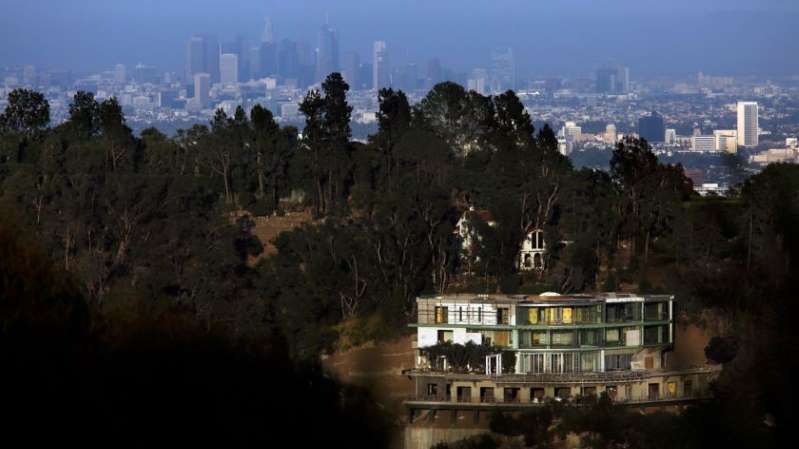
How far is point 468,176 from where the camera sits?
31.0 meters

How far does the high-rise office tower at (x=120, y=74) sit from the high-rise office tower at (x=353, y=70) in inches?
287

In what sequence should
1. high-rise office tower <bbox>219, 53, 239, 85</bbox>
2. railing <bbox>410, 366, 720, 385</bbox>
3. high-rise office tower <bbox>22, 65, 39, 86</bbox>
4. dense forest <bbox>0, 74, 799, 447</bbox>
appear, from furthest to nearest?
1. high-rise office tower <bbox>219, 53, 239, 85</bbox>
2. high-rise office tower <bbox>22, 65, 39, 86</bbox>
3. railing <bbox>410, 366, 720, 385</bbox>
4. dense forest <bbox>0, 74, 799, 447</bbox>

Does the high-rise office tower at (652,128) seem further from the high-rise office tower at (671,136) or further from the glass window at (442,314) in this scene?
the glass window at (442,314)

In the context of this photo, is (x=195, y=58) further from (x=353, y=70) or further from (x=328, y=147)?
(x=328, y=147)

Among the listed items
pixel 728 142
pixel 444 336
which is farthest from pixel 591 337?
pixel 728 142

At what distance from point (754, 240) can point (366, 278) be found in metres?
6.25

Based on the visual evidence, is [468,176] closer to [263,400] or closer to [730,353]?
[730,353]

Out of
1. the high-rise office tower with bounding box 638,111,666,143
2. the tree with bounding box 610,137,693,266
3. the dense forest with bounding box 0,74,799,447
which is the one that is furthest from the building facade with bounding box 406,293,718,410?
the high-rise office tower with bounding box 638,111,666,143

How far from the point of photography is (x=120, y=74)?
2498 inches

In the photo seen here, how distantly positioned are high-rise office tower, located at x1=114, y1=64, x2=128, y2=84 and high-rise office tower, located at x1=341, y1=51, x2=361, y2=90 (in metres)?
7.30

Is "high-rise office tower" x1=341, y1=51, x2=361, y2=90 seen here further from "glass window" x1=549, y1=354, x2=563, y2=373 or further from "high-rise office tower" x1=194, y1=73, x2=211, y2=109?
"glass window" x1=549, y1=354, x2=563, y2=373

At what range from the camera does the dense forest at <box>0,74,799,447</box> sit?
13117mm

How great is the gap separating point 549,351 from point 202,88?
4306cm

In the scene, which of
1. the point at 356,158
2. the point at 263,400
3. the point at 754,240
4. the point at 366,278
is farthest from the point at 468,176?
the point at 263,400
